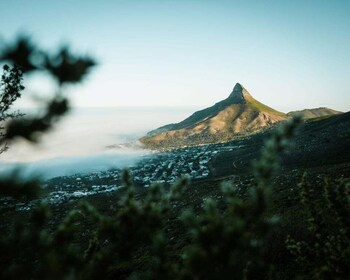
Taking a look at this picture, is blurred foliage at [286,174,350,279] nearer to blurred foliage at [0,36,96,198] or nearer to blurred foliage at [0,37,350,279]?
blurred foliage at [0,37,350,279]

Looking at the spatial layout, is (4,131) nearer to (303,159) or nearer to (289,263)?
(289,263)

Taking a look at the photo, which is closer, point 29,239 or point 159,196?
point 29,239

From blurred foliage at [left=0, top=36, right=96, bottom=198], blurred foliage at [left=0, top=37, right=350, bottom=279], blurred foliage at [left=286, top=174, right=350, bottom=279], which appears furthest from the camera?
blurred foliage at [left=286, top=174, right=350, bottom=279]

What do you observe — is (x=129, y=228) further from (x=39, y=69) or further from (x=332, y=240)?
(x=332, y=240)

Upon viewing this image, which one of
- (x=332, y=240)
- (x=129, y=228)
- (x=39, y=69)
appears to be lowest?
(x=332, y=240)

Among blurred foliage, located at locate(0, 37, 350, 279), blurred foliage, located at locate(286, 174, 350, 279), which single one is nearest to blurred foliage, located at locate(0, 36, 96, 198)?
blurred foliage, located at locate(0, 37, 350, 279)

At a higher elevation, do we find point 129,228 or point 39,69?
point 39,69

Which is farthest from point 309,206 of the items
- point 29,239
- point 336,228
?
point 336,228

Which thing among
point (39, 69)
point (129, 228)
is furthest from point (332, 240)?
point (39, 69)

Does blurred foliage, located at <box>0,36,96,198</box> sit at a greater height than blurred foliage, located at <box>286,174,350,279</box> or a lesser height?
greater

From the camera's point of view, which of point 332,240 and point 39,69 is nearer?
point 39,69

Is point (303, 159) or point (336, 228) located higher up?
point (336, 228)
